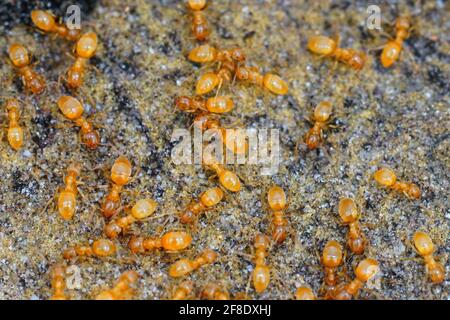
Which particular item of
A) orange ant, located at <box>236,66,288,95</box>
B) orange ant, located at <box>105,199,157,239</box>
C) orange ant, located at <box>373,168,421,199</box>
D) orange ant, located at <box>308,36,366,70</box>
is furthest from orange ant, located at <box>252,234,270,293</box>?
orange ant, located at <box>308,36,366,70</box>

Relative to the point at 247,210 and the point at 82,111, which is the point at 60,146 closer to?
the point at 82,111

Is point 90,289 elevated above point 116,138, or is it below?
below

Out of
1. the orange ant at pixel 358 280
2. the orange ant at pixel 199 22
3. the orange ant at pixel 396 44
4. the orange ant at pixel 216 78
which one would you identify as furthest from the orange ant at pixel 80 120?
the orange ant at pixel 396 44

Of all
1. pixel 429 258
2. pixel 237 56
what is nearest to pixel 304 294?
pixel 429 258

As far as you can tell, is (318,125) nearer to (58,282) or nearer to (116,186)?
(116,186)

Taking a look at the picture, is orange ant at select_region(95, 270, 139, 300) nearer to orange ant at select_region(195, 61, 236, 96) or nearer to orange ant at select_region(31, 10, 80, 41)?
orange ant at select_region(195, 61, 236, 96)

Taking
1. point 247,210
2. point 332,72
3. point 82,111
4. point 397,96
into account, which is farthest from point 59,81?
point 397,96
